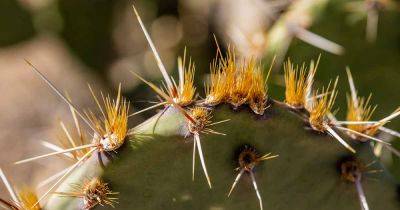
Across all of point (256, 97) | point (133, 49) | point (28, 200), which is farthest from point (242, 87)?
point (133, 49)

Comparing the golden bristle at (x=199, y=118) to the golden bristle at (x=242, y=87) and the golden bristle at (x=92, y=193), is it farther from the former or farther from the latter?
the golden bristle at (x=92, y=193)

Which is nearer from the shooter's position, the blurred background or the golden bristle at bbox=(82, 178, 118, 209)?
the golden bristle at bbox=(82, 178, 118, 209)

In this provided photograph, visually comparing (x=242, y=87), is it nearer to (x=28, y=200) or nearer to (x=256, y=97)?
(x=256, y=97)

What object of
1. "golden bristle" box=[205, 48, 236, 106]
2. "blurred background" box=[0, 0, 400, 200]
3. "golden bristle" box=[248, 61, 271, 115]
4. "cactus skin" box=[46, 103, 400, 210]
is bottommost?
"blurred background" box=[0, 0, 400, 200]

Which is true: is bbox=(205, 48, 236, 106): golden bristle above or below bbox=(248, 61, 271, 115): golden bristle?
above

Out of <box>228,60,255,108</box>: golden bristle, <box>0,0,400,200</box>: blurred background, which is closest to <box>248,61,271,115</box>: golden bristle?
<box>228,60,255,108</box>: golden bristle

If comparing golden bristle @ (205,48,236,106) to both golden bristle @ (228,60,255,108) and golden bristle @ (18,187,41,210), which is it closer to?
golden bristle @ (228,60,255,108)
